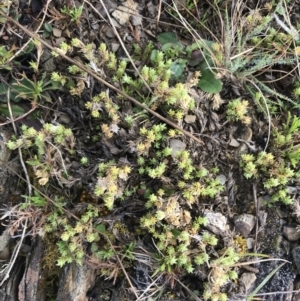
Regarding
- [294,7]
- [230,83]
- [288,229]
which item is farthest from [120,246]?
[294,7]

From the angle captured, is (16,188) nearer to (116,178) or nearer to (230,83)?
(116,178)

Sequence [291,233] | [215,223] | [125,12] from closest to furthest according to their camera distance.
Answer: [215,223] < [291,233] < [125,12]

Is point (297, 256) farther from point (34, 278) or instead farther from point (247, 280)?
point (34, 278)

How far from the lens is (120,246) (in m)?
2.80

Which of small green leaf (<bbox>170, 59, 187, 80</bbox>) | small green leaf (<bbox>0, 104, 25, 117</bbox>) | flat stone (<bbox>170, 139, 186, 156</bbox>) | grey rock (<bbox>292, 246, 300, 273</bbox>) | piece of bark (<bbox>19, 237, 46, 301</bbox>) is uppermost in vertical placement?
small green leaf (<bbox>0, 104, 25, 117</bbox>)

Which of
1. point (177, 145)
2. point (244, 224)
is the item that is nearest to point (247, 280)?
point (244, 224)

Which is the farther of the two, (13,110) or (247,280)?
(13,110)

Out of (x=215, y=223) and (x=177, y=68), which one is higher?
(x=177, y=68)

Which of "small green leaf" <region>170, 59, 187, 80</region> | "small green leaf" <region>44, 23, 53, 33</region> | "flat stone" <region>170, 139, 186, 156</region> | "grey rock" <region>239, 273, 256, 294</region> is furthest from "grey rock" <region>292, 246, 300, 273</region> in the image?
Result: "small green leaf" <region>44, 23, 53, 33</region>

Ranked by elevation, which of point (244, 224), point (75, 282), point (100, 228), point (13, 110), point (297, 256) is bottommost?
point (297, 256)

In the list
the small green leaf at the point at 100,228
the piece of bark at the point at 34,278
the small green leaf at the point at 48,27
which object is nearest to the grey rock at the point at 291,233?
the small green leaf at the point at 100,228

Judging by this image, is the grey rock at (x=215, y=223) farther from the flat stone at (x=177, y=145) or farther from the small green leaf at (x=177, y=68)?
the small green leaf at (x=177, y=68)

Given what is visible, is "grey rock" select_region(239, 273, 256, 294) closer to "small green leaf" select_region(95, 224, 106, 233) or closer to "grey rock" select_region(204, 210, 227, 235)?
"grey rock" select_region(204, 210, 227, 235)

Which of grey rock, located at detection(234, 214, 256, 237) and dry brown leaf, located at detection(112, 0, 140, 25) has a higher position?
dry brown leaf, located at detection(112, 0, 140, 25)
